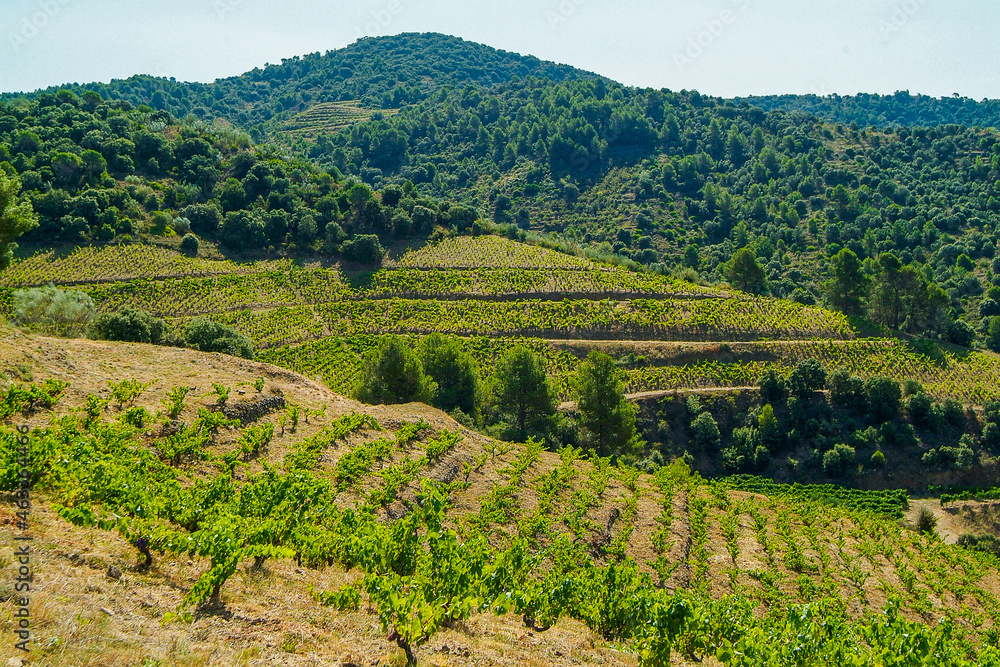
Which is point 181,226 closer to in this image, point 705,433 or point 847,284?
point 705,433

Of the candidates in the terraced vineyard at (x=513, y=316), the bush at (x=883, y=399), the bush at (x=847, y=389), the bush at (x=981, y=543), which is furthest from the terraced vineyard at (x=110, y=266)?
the bush at (x=981, y=543)

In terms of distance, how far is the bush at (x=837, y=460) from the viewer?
49562mm

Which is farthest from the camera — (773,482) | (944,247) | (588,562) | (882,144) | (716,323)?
(882,144)

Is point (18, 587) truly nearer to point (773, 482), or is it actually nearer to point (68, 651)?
point (68, 651)

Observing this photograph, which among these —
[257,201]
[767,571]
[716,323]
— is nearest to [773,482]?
[716,323]

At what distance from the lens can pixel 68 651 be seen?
8109mm

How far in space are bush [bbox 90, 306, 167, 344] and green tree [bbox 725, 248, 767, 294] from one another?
69068mm

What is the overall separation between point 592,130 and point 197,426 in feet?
460

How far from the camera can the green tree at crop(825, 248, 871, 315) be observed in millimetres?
73562

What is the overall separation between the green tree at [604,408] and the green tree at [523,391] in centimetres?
284

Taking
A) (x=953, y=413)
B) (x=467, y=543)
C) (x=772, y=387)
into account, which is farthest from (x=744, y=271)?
(x=467, y=543)

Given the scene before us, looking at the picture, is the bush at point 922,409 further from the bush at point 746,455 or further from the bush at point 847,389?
the bush at point 746,455

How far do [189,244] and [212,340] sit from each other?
39508mm

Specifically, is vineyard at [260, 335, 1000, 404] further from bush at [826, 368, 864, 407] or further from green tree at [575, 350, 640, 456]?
green tree at [575, 350, 640, 456]
